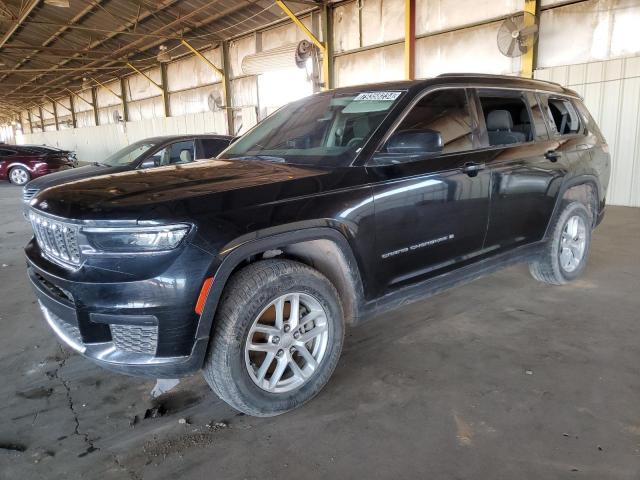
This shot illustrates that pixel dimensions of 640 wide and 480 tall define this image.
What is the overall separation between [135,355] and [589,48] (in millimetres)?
9033

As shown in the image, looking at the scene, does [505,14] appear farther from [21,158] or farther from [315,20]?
[21,158]

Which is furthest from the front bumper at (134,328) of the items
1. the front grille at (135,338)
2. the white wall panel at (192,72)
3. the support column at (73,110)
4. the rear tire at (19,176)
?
the support column at (73,110)

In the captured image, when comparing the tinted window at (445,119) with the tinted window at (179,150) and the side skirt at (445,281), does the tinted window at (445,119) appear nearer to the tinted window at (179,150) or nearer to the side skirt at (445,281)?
the side skirt at (445,281)

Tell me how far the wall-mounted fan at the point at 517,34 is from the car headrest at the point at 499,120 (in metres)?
5.52

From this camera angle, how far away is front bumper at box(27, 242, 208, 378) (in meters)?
1.98

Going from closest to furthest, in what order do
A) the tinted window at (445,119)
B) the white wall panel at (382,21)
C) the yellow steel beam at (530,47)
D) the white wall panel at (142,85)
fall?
1. the tinted window at (445,119)
2. the yellow steel beam at (530,47)
3. the white wall panel at (382,21)
4. the white wall panel at (142,85)

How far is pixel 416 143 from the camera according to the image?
261cm

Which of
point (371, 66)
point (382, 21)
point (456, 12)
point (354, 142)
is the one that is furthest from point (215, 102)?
point (354, 142)

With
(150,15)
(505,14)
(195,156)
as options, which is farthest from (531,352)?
(150,15)

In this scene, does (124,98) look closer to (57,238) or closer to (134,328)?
(57,238)

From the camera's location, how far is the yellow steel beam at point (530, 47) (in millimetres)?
8273

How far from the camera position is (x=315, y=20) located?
42.0ft

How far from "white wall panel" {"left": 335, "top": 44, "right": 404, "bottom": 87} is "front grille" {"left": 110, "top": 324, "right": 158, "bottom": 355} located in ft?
33.1

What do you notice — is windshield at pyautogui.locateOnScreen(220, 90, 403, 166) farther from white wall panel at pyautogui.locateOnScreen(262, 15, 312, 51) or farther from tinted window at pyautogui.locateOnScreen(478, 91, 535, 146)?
white wall panel at pyautogui.locateOnScreen(262, 15, 312, 51)
